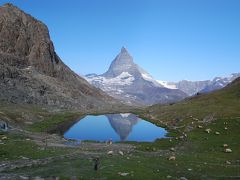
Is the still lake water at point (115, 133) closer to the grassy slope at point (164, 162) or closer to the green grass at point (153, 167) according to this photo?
the grassy slope at point (164, 162)

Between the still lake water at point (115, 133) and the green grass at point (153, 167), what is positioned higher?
the still lake water at point (115, 133)

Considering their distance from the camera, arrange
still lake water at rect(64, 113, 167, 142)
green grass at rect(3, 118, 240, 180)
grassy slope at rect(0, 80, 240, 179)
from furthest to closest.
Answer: still lake water at rect(64, 113, 167, 142) → grassy slope at rect(0, 80, 240, 179) → green grass at rect(3, 118, 240, 180)

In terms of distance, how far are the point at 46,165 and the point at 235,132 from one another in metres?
58.2

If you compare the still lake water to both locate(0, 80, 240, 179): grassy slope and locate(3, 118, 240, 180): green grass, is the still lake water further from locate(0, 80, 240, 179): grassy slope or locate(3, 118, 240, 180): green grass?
locate(3, 118, 240, 180): green grass

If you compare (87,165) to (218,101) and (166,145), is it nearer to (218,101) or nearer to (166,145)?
(166,145)

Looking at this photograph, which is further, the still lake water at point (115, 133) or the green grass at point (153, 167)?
the still lake water at point (115, 133)

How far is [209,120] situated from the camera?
391ft

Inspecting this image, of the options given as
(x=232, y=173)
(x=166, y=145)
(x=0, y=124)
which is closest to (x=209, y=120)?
(x=166, y=145)

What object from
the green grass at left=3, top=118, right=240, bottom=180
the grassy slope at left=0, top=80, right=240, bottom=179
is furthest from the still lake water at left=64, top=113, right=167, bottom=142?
the green grass at left=3, top=118, right=240, bottom=180

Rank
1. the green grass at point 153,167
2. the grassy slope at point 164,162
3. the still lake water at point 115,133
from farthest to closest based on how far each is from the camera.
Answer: the still lake water at point 115,133
the grassy slope at point 164,162
the green grass at point 153,167

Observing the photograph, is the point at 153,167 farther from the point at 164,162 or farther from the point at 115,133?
the point at 115,133

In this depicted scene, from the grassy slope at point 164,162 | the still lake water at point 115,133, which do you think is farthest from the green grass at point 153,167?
the still lake water at point 115,133

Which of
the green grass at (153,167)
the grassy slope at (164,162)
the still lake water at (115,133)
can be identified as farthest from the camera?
the still lake water at (115,133)

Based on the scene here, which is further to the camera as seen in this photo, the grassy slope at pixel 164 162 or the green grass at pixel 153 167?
the grassy slope at pixel 164 162
